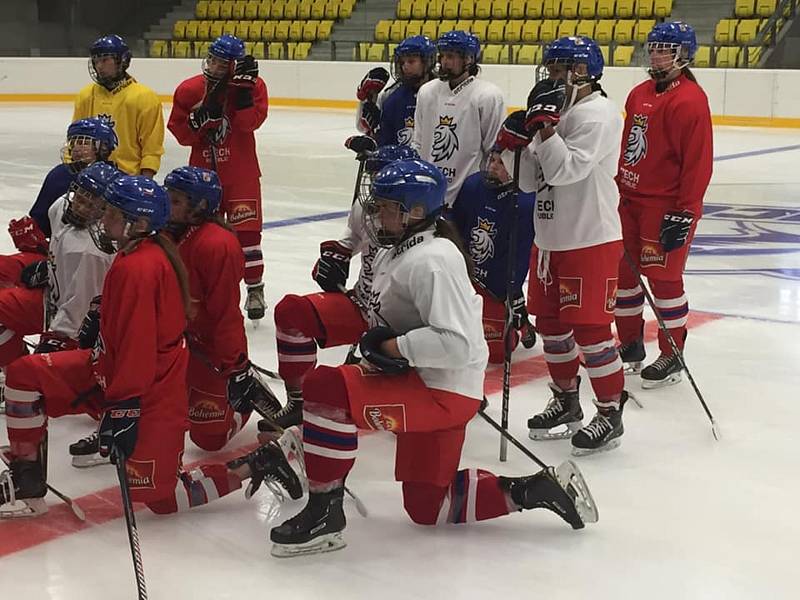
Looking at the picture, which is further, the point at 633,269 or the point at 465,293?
the point at 633,269

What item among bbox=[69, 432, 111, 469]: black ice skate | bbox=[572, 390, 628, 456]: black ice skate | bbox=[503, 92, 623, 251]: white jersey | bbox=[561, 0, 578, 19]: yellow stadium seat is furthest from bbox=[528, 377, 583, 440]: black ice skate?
bbox=[561, 0, 578, 19]: yellow stadium seat

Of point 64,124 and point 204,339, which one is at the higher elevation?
point 204,339

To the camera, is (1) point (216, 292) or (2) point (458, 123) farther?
(2) point (458, 123)

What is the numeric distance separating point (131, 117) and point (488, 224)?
1.72m

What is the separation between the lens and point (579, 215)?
3.43 meters

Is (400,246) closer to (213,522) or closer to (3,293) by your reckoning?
(213,522)

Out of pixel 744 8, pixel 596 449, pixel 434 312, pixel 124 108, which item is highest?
pixel 744 8

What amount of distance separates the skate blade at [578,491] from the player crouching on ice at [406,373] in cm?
7

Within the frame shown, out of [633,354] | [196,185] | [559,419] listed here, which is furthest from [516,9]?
[196,185]

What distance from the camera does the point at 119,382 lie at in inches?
102

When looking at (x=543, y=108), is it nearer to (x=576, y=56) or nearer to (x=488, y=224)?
(x=576, y=56)

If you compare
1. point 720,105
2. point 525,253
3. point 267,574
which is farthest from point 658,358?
point 720,105

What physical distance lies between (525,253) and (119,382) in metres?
2.43

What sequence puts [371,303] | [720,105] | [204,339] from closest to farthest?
[371,303] → [204,339] → [720,105]
